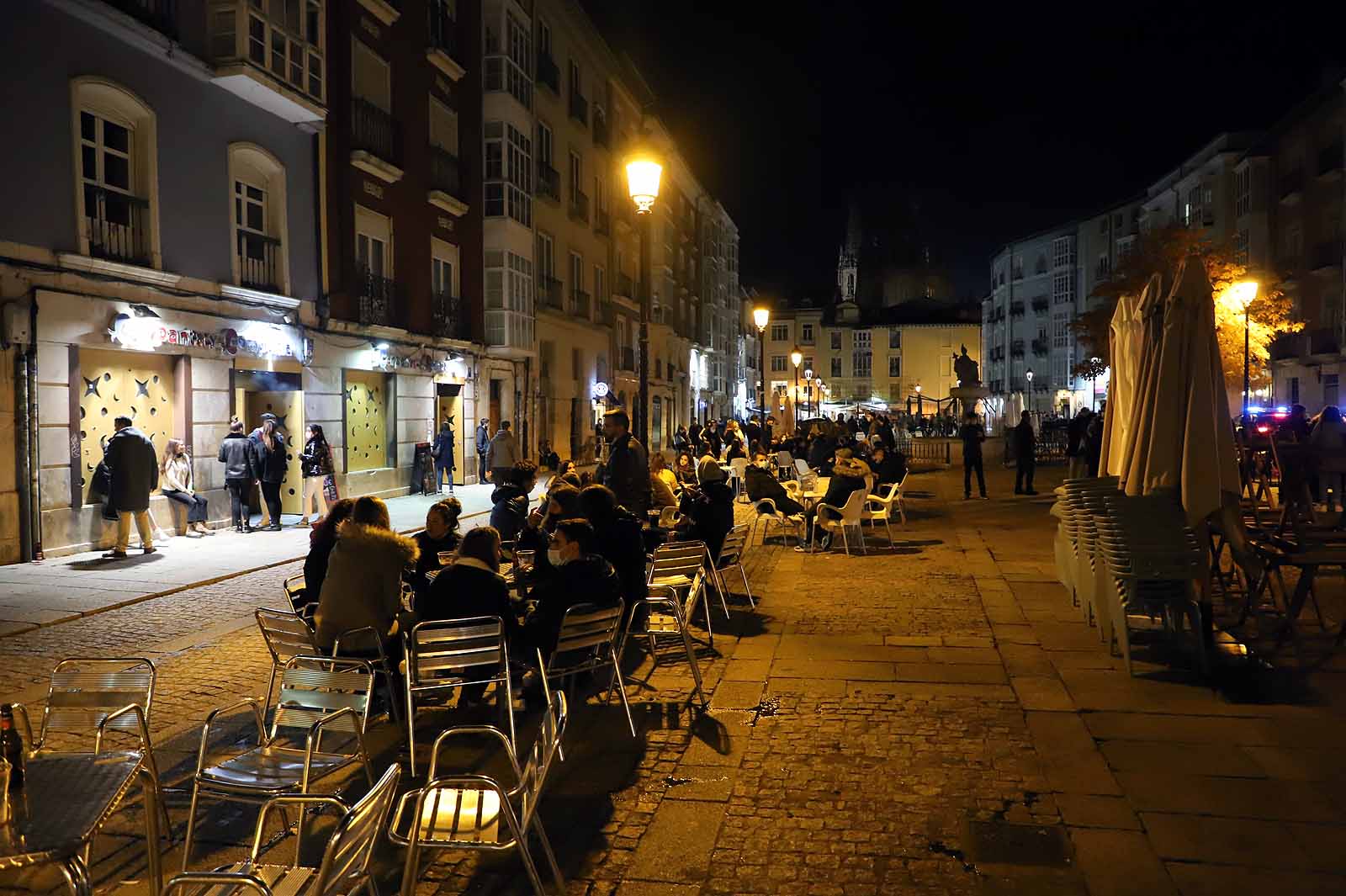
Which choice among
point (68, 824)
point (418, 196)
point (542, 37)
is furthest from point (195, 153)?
point (542, 37)

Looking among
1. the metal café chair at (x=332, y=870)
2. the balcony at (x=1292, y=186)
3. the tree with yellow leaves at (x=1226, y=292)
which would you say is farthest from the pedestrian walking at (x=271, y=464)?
the balcony at (x=1292, y=186)

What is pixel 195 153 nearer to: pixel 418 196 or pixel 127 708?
pixel 418 196

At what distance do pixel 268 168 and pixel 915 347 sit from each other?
76793 mm

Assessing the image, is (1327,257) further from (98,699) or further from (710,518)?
(98,699)

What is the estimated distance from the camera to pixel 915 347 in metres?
88.3

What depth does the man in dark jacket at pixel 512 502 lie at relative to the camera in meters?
9.22

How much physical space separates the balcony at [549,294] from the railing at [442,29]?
7.43 metres

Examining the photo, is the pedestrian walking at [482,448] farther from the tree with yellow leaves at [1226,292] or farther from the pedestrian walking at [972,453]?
the tree with yellow leaves at [1226,292]

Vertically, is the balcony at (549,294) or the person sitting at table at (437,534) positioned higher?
the balcony at (549,294)

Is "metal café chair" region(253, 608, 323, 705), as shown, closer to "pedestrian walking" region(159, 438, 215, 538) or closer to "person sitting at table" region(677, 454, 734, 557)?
"person sitting at table" region(677, 454, 734, 557)

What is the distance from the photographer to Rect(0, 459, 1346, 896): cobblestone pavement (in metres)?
3.90

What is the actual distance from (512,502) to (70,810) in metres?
6.36

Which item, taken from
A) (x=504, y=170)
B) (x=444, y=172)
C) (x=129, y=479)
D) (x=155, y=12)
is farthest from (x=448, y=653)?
(x=504, y=170)

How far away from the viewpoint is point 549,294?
100 ft
